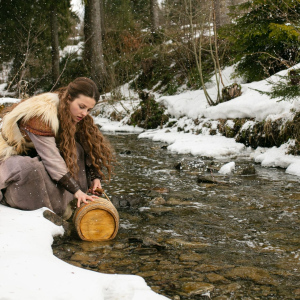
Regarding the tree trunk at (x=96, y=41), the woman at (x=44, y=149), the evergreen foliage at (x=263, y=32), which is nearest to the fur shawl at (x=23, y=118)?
the woman at (x=44, y=149)

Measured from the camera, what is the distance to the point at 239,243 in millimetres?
2682

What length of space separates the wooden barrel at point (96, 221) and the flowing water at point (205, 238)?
7 centimetres

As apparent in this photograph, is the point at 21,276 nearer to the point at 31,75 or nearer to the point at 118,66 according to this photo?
the point at 118,66

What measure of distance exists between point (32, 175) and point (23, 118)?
0.45m

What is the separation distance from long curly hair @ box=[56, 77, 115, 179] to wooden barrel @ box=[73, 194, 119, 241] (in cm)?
42

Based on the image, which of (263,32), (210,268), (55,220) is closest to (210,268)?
(210,268)

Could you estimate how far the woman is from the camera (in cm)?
278

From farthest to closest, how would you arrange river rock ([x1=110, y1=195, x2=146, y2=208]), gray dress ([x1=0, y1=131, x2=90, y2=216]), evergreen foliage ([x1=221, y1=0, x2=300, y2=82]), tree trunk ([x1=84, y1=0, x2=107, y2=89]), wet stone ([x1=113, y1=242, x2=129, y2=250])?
tree trunk ([x1=84, y1=0, x2=107, y2=89]) < evergreen foliage ([x1=221, y1=0, x2=300, y2=82]) < river rock ([x1=110, y1=195, x2=146, y2=208]) < gray dress ([x1=0, y1=131, x2=90, y2=216]) < wet stone ([x1=113, y1=242, x2=129, y2=250])

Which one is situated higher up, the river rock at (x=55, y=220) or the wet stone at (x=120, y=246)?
the river rock at (x=55, y=220)

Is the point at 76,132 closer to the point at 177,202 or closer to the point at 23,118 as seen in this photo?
the point at 23,118

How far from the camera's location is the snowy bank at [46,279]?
160 cm

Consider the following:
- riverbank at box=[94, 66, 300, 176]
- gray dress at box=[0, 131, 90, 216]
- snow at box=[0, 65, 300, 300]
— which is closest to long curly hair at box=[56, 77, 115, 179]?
gray dress at box=[0, 131, 90, 216]

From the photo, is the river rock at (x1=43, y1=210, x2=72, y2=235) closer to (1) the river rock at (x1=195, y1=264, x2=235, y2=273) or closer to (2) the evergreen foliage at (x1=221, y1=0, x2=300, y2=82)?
(1) the river rock at (x1=195, y1=264, x2=235, y2=273)

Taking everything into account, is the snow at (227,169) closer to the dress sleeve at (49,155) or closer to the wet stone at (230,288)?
the dress sleeve at (49,155)
